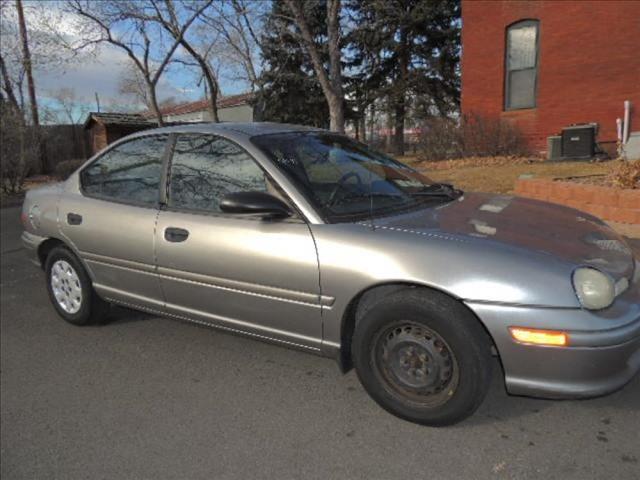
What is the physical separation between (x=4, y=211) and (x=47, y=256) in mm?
8204

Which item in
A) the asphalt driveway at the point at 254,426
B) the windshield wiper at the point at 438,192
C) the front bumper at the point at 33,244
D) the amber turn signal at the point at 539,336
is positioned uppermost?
the windshield wiper at the point at 438,192

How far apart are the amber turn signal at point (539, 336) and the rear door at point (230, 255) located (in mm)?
1012

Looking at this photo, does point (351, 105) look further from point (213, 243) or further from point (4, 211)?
point (213, 243)

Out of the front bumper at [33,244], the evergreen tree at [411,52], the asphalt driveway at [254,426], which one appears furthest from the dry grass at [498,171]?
the evergreen tree at [411,52]

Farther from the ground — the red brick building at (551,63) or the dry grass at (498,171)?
the red brick building at (551,63)

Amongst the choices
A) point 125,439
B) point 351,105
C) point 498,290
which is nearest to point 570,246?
point 498,290

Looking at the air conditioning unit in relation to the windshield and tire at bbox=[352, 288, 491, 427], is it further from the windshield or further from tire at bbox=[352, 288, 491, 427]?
tire at bbox=[352, 288, 491, 427]

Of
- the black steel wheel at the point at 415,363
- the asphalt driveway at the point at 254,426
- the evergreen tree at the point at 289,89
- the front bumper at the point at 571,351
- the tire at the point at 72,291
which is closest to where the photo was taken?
the front bumper at the point at 571,351

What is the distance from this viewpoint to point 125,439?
2777 mm

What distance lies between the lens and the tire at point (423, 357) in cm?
252

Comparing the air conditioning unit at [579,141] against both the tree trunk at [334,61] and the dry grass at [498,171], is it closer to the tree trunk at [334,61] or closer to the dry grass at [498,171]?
the dry grass at [498,171]

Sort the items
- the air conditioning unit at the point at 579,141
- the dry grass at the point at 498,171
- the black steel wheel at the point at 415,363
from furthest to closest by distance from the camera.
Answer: the air conditioning unit at the point at 579,141 → the dry grass at the point at 498,171 → the black steel wheel at the point at 415,363

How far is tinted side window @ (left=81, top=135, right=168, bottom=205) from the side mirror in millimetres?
948

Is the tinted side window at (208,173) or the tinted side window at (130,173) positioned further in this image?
the tinted side window at (130,173)
